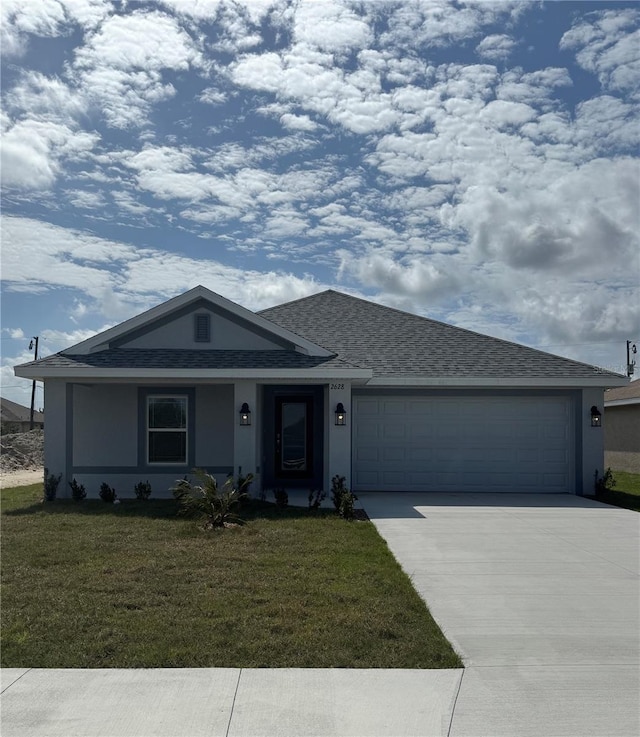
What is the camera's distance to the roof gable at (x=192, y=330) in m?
14.7

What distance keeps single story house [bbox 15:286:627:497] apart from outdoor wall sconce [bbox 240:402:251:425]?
0.8 inches

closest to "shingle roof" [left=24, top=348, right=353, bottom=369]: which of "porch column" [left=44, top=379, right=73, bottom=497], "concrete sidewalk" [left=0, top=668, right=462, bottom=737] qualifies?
"porch column" [left=44, top=379, right=73, bottom=497]

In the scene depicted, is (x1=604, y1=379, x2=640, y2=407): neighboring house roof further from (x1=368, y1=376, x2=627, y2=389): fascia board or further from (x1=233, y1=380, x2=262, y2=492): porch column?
(x1=233, y1=380, x2=262, y2=492): porch column

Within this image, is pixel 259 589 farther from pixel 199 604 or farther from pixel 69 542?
pixel 69 542

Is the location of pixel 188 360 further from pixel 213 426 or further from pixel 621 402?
pixel 621 402

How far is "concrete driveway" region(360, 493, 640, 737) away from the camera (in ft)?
15.4

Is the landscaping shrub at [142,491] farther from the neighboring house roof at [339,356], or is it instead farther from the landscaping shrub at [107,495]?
the neighboring house roof at [339,356]

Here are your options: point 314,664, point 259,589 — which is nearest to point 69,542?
point 259,589

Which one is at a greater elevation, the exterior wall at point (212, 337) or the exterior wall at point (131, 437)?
the exterior wall at point (212, 337)

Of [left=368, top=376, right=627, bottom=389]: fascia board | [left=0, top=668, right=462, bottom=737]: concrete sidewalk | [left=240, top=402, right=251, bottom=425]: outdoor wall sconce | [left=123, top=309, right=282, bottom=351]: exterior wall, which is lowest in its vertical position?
[left=0, top=668, right=462, bottom=737]: concrete sidewalk

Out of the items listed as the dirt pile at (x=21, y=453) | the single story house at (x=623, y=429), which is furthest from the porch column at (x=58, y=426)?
the single story house at (x=623, y=429)

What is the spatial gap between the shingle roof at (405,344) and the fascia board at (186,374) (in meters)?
1.43

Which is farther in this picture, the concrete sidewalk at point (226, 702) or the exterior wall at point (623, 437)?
the exterior wall at point (623, 437)

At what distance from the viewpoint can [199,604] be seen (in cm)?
677
